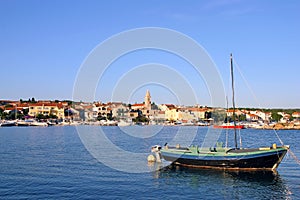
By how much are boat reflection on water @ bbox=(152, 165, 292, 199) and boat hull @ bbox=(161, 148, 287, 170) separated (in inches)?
32.6

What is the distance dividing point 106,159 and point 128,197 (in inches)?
692

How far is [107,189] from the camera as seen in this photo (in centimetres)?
2530

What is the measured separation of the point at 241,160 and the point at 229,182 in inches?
192

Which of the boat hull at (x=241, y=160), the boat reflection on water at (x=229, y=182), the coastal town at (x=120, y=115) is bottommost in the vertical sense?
the boat reflection on water at (x=229, y=182)

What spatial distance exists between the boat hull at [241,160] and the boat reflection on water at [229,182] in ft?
2.72

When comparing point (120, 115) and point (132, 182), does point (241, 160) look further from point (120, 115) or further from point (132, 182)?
point (120, 115)

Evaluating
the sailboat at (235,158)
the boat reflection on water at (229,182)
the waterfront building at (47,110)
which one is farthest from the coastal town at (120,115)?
the boat reflection on water at (229,182)

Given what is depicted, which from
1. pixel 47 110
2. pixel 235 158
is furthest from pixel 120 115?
pixel 235 158

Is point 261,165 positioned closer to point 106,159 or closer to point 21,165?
point 106,159

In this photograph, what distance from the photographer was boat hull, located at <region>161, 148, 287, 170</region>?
32.1 metres

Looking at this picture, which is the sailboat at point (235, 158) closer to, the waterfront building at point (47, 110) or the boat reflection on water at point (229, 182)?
the boat reflection on water at point (229, 182)

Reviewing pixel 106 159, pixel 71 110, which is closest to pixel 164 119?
pixel 71 110

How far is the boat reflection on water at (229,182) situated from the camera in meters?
24.6

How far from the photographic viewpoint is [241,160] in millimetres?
32562
